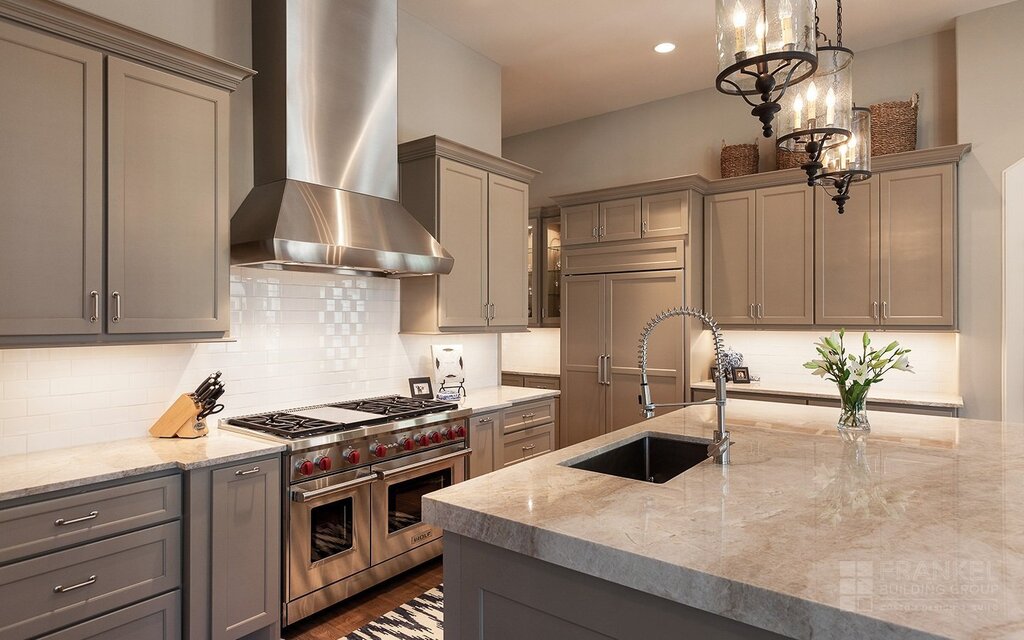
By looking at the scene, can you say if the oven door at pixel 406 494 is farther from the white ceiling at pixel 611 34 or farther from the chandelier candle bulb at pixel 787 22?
the white ceiling at pixel 611 34

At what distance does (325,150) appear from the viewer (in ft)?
10.5

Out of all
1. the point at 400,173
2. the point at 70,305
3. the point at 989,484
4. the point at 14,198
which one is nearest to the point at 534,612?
the point at 989,484

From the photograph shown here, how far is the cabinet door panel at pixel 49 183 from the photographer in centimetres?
208

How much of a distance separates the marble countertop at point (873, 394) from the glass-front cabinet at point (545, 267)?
1.62 meters

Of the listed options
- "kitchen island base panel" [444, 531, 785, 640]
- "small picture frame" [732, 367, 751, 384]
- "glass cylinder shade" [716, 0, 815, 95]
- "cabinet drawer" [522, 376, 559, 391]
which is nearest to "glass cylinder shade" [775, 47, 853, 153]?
"glass cylinder shade" [716, 0, 815, 95]

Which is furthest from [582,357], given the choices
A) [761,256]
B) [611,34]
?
[611,34]


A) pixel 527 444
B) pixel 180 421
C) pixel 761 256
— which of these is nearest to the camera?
pixel 180 421

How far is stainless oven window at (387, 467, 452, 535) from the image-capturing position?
10.4ft

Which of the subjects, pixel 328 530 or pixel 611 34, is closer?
pixel 328 530

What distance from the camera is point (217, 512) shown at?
7.84 feet

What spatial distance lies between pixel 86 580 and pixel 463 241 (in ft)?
8.66

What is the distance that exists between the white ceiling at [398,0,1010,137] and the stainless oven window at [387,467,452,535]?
297 centimetres

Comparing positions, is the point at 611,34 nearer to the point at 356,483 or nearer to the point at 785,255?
the point at 785,255

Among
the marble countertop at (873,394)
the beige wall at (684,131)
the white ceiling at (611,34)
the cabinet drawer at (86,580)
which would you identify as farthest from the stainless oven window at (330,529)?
the beige wall at (684,131)
